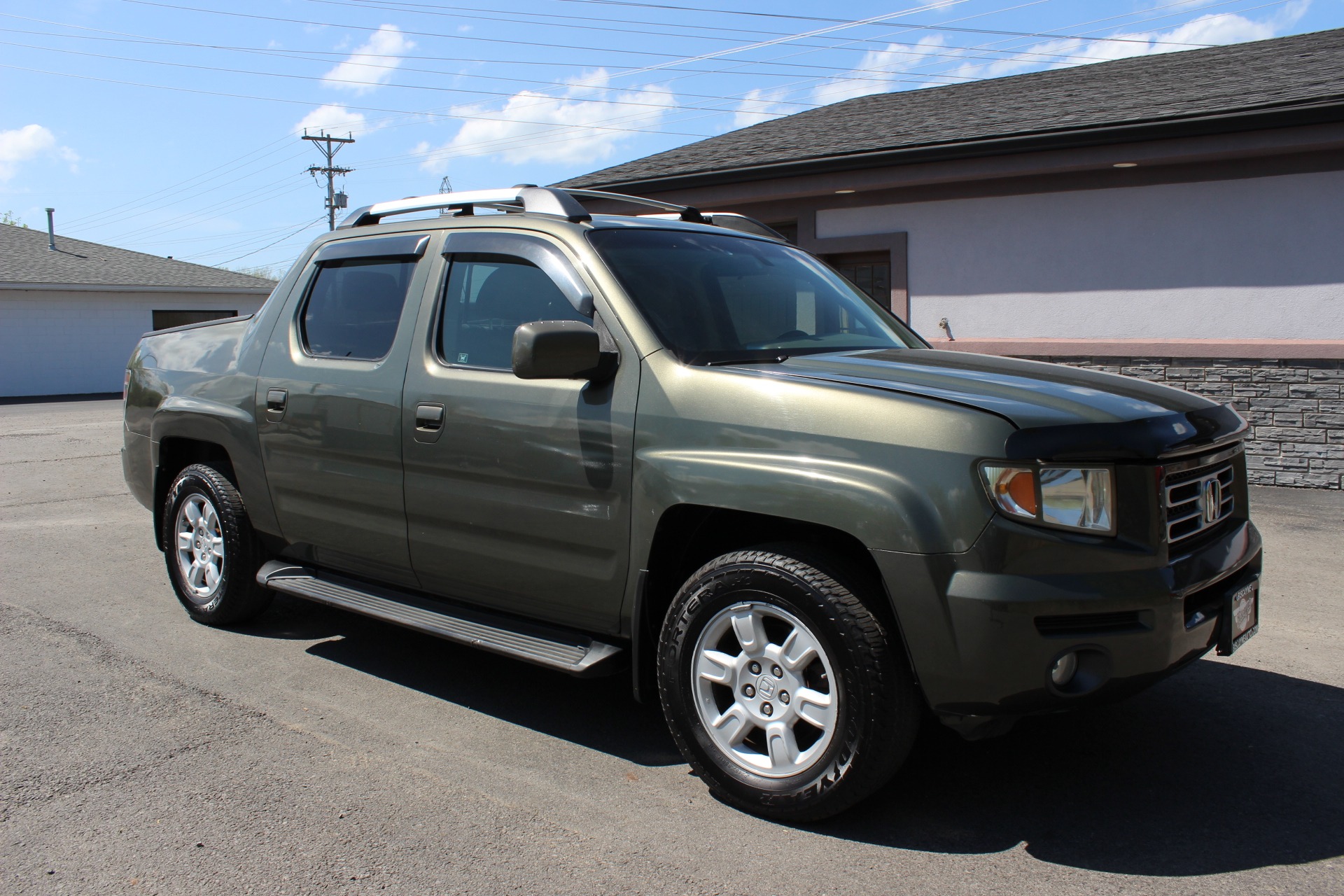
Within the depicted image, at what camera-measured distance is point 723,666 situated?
3400 mm

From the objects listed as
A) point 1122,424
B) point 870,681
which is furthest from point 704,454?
point 1122,424

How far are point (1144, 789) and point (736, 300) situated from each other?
2.25 meters

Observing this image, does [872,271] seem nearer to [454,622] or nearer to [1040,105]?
[1040,105]

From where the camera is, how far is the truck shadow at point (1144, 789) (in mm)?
3135

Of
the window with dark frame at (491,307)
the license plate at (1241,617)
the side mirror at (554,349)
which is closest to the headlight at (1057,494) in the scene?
the license plate at (1241,617)

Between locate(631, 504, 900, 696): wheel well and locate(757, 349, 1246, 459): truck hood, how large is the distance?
0.49 metres

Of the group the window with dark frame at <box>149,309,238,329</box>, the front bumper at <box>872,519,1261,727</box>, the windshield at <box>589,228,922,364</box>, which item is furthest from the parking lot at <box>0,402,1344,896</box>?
the window with dark frame at <box>149,309,238,329</box>

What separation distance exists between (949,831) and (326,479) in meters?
2.92

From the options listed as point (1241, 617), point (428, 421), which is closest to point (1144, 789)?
point (1241, 617)

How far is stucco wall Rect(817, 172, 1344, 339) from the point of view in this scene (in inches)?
388

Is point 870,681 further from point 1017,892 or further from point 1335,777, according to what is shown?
point 1335,777

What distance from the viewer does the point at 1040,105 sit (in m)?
11.9

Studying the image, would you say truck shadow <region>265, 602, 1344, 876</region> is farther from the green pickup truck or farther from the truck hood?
the truck hood

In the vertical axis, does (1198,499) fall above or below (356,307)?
below
